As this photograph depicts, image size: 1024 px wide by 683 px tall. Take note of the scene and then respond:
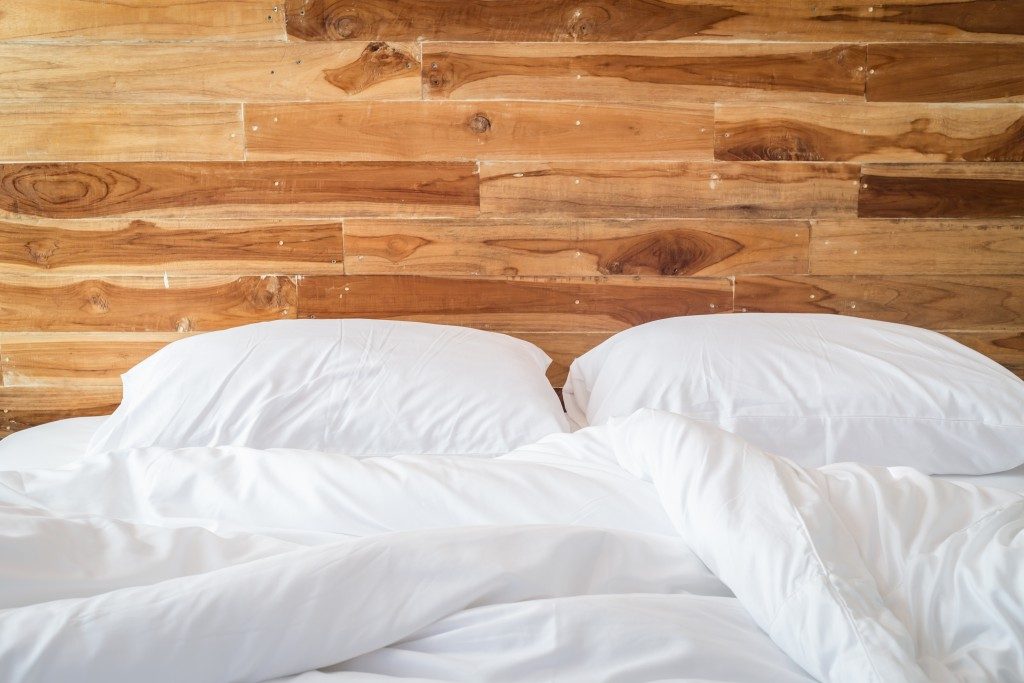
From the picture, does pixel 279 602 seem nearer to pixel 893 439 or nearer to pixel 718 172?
pixel 893 439

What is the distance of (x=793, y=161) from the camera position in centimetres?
186

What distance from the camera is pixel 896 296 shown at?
6.20 feet

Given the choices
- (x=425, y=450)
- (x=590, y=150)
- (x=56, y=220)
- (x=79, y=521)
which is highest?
(x=590, y=150)

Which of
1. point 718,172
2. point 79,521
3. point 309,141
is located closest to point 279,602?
point 79,521

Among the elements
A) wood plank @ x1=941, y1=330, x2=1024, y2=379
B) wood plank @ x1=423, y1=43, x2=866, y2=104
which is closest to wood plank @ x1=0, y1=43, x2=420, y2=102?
wood plank @ x1=423, y1=43, x2=866, y2=104

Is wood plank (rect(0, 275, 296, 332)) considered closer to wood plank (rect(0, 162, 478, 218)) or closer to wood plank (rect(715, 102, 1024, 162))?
wood plank (rect(0, 162, 478, 218))

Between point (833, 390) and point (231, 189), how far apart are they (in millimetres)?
1366

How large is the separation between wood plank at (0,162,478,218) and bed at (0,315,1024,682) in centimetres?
48

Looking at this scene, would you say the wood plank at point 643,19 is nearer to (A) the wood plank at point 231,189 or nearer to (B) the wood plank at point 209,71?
(B) the wood plank at point 209,71

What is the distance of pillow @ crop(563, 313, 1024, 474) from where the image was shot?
145cm

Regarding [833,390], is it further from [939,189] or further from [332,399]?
[332,399]

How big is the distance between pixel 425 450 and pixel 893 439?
85 cm

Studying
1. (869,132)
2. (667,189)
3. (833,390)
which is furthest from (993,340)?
(667,189)

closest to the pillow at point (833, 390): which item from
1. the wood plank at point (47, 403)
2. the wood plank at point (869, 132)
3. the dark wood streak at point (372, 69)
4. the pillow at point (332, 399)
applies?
the pillow at point (332, 399)
